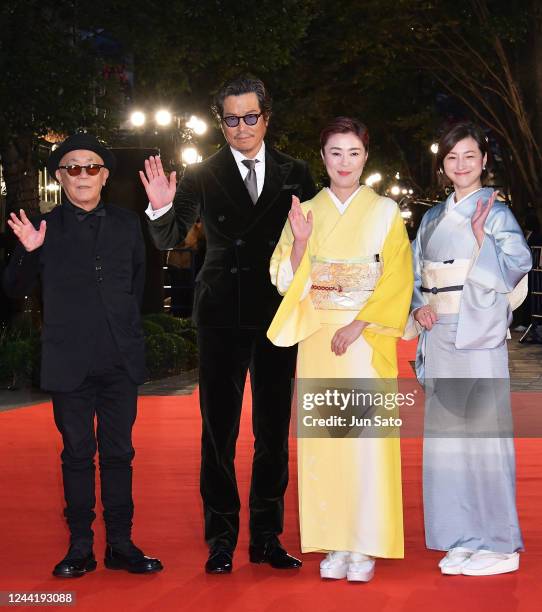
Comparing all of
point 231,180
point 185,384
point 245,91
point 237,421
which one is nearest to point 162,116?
point 185,384

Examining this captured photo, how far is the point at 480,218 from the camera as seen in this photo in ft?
19.0

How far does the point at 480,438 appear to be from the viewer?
19.4 ft

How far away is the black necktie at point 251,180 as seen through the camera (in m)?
6.04

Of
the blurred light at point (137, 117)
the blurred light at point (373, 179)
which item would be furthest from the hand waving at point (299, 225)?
the blurred light at point (373, 179)

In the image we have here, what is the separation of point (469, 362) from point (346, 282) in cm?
69

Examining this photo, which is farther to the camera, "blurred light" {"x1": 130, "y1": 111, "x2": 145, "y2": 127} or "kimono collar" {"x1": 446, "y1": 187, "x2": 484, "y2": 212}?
"blurred light" {"x1": 130, "y1": 111, "x2": 145, "y2": 127}

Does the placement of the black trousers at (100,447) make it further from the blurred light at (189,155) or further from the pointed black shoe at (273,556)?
the blurred light at (189,155)

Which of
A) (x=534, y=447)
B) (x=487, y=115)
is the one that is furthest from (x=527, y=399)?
(x=487, y=115)

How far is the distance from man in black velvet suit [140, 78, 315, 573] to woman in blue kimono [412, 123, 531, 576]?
2.19 feet

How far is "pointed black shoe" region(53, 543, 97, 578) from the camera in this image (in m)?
5.66

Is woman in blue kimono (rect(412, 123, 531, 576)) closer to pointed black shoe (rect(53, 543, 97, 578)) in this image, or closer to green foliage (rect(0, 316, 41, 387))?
pointed black shoe (rect(53, 543, 97, 578))

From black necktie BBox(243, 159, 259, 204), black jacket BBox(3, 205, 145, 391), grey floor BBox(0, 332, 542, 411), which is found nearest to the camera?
black jacket BBox(3, 205, 145, 391)

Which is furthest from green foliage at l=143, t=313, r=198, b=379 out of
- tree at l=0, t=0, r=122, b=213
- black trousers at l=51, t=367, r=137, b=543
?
black trousers at l=51, t=367, r=137, b=543

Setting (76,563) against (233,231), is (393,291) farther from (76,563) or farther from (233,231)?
(76,563)
